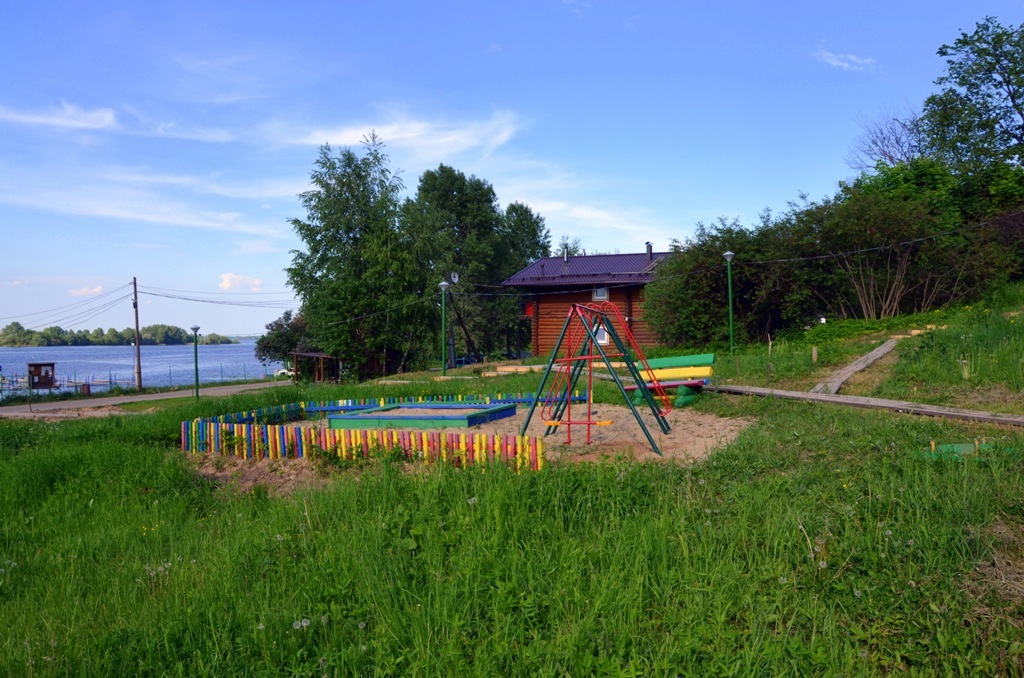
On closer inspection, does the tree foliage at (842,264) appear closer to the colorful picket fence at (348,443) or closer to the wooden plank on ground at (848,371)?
the wooden plank on ground at (848,371)

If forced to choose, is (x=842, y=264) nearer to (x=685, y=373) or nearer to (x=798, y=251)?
(x=798, y=251)

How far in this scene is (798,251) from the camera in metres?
21.8

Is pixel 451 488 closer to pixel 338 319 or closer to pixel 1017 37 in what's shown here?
pixel 338 319

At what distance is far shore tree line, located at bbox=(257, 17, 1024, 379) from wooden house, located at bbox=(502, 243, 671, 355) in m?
4.19

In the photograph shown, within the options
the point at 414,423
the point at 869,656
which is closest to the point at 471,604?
the point at 869,656

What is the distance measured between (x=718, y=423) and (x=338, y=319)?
86.0 ft

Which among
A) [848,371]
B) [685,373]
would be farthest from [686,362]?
[848,371]

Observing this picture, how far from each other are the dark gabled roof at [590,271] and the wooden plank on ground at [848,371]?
57.2 ft

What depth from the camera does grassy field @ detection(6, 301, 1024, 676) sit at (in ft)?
11.3

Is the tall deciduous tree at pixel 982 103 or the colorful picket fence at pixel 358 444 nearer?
the colorful picket fence at pixel 358 444

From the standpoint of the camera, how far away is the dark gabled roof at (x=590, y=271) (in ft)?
106

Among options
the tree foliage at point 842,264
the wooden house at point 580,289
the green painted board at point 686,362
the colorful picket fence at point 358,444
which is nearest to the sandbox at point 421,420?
the colorful picket fence at point 358,444

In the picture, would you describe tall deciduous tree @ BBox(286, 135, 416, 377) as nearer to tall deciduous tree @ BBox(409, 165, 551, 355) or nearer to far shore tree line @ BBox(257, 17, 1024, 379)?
far shore tree line @ BBox(257, 17, 1024, 379)

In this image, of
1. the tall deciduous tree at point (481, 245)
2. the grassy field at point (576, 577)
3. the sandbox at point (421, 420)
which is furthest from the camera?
the tall deciduous tree at point (481, 245)
